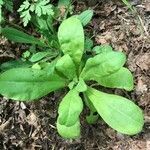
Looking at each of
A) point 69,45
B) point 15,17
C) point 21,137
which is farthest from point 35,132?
point 15,17

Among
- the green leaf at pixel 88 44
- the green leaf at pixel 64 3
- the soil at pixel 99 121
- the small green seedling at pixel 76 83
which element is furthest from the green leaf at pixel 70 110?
the green leaf at pixel 64 3

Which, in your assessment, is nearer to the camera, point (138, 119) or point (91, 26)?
point (138, 119)

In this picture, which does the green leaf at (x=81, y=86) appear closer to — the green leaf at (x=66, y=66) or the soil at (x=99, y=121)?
the green leaf at (x=66, y=66)

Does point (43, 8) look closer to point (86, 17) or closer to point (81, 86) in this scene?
point (86, 17)

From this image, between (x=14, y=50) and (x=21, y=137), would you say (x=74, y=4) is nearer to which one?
(x=14, y=50)

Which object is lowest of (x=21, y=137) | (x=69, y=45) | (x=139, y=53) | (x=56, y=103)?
(x=21, y=137)

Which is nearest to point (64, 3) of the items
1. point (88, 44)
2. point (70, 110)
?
point (88, 44)
